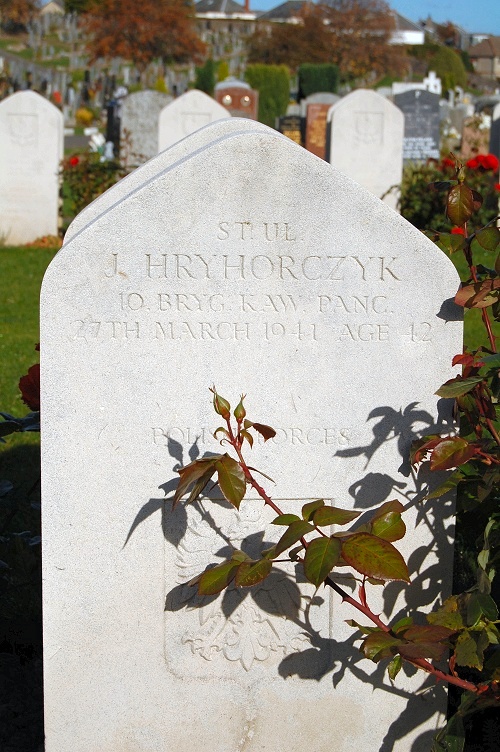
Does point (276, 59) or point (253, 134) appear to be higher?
point (276, 59)

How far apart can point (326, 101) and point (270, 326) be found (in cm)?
1606

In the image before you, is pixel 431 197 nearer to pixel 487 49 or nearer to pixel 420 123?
pixel 420 123

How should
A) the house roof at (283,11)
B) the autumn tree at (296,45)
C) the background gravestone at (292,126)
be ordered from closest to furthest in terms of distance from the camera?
the background gravestone at (292,126) < the autumn tree at (296,45) < the house roof at (283,11)

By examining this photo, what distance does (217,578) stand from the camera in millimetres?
2158

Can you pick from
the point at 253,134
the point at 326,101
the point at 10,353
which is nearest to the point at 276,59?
the point at 326,101

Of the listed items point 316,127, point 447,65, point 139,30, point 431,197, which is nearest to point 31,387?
point 431,197

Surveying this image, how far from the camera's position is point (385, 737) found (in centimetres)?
249

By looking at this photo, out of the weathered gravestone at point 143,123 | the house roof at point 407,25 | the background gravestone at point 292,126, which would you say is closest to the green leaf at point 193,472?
the weathered gravestone at point 143,123

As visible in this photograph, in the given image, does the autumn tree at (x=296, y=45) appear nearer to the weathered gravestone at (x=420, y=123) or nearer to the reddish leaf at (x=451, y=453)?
the weathered gravestone at (x=420, y=123)

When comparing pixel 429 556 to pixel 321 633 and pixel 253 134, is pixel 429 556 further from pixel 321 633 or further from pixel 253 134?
pixel 253 134

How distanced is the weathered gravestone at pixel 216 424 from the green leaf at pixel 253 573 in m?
0.28

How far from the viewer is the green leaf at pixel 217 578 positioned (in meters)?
2.14

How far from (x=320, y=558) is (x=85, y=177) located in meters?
10.3

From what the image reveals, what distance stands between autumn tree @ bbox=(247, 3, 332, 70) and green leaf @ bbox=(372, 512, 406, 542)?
42.6 metres
